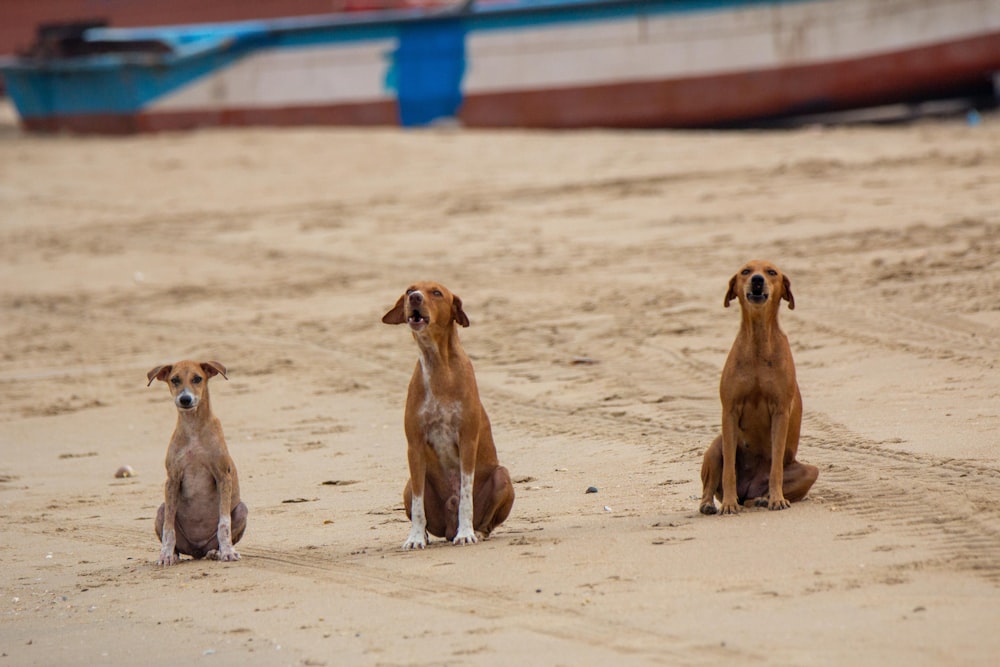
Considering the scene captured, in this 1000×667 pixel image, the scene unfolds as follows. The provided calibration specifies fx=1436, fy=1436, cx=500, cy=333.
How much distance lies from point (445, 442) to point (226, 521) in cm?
112

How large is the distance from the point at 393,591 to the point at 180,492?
1583 mm

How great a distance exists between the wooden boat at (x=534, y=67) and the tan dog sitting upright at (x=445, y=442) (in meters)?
15.6

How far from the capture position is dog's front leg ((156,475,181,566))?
683 cm

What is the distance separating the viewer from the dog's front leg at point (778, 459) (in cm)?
666

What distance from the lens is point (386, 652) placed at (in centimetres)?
515

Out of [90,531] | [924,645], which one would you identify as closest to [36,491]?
[90,531]

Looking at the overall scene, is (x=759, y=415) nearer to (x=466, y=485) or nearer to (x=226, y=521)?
(x=466, y=485)

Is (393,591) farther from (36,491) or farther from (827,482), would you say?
(36,491)

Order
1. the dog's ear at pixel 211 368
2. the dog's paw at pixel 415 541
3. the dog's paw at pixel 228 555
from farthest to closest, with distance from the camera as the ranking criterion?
the dog's ear at pixel 211 368, the dog's paw at pixel 228 555, the dog's paw at pixel 415 541

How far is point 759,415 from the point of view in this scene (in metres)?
6.77

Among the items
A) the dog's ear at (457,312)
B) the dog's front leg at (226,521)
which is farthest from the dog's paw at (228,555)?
the dog's ear at (457,312)

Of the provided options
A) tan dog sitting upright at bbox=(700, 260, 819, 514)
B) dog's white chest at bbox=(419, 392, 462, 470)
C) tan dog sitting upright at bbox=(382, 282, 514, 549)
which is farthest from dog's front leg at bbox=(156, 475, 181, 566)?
tan dog sitting upright at bbox=(700, 260, 819, 514)

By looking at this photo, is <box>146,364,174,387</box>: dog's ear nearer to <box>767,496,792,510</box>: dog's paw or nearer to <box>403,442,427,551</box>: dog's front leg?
<box>403,442,427,551</box>: dog's front leg

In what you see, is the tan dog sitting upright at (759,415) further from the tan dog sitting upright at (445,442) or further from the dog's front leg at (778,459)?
the tan dog sitting upright at (445,442)
